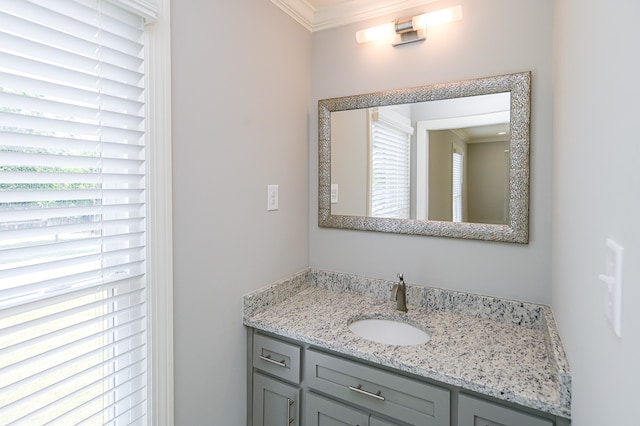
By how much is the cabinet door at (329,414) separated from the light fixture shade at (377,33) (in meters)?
1.73

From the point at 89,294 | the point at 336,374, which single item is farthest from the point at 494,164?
the point at 89,294

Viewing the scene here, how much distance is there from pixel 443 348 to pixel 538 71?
1210 mm

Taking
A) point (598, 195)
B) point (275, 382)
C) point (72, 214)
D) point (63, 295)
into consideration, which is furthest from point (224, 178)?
point (598, 195)

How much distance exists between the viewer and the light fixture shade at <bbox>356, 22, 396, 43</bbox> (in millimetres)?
1686

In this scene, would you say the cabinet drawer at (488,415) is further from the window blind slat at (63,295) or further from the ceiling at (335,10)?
the ceiling at (335,10)

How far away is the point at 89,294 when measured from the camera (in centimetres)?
100

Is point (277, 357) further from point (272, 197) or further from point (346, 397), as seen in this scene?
point (272, 197)

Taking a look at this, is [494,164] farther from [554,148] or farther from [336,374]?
[336,374]

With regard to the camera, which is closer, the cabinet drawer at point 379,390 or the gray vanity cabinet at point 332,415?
the cabinet drawer at point 379,390

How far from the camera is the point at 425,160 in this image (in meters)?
1.68

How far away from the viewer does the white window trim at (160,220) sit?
113 centimetres

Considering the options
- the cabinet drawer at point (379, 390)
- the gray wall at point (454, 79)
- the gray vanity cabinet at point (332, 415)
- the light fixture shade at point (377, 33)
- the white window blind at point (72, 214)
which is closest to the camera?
the white window blind at point (72, 214)

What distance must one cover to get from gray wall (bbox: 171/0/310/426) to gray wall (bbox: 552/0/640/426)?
120 cm

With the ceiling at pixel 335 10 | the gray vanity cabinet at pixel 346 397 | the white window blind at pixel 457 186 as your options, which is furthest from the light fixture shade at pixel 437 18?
the gray vanity cabinet at pixel 346 397
